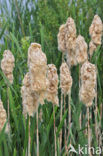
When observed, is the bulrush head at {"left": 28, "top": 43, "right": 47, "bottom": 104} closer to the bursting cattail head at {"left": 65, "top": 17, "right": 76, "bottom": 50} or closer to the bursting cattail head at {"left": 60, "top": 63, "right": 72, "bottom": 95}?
the bursting cattail head at {"left": 60, "top": 63, "right": 72, "bottom": 95}

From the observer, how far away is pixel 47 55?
10.9 feet

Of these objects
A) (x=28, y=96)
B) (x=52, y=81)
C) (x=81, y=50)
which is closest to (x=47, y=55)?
(x=81, y=50)

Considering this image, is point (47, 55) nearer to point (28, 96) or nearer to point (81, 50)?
point (81, 50)

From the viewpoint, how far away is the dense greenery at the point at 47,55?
218 cm

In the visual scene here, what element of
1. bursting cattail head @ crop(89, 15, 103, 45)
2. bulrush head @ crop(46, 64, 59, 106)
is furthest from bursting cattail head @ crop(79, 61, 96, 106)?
→ bursting cattail head @ crop(89, 15, 103, 45)

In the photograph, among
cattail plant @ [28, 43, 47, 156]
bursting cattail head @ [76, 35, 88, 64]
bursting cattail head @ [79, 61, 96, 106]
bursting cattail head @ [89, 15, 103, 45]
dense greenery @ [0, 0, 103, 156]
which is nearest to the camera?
cattail plant @ [28, 43, 47, 156]

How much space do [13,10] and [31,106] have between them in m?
3.95

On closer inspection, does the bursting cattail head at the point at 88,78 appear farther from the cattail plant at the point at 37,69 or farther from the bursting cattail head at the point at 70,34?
the bursting cattail head at the point at 70,34

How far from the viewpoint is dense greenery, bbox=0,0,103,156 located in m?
2.18

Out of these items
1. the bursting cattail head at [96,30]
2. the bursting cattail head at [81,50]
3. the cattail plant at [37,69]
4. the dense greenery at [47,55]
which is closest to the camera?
the cattail plant at [37,69]

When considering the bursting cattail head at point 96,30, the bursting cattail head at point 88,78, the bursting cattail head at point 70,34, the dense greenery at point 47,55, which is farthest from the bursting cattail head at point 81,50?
the bursting cattail head at point 88,78

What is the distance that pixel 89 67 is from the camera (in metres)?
1.80

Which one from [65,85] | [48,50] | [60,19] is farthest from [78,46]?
[60,19]

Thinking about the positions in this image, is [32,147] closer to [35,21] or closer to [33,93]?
[33,93]
